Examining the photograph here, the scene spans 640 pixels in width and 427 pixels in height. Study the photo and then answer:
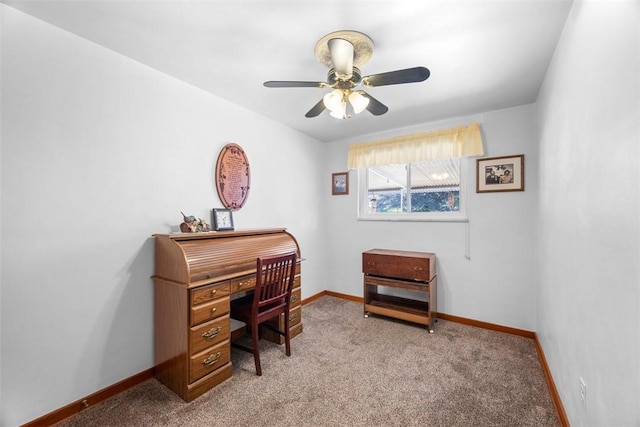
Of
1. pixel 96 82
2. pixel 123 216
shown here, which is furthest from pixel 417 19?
pixel 123 216

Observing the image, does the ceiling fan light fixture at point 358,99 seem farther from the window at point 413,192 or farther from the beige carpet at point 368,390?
the beige carpet at point 368,390

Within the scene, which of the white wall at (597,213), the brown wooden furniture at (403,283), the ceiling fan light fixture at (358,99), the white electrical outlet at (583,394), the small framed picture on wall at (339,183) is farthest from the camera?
the small framed picture on wall at (339,183)

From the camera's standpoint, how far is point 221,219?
2.67 meters

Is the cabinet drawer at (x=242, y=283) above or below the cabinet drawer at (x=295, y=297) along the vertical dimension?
above

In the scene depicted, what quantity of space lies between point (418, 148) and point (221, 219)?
101 inches

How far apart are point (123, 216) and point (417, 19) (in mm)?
2461

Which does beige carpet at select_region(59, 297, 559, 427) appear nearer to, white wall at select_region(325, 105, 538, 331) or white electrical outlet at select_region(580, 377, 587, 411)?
white wall at select_region(325, 105, 538, 331)

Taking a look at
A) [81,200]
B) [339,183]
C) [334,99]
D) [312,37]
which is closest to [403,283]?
[339,183]

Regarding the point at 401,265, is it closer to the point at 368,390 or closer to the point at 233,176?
the point at 368,390

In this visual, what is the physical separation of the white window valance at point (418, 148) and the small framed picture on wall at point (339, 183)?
0.21m

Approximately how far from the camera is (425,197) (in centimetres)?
358

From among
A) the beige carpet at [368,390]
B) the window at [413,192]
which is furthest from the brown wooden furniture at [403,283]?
the window at [413,192]

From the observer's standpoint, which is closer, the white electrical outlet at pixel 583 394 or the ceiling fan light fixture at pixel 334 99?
the white electrical outlet at pixel 583 394

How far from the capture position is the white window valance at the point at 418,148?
10.3 feet
